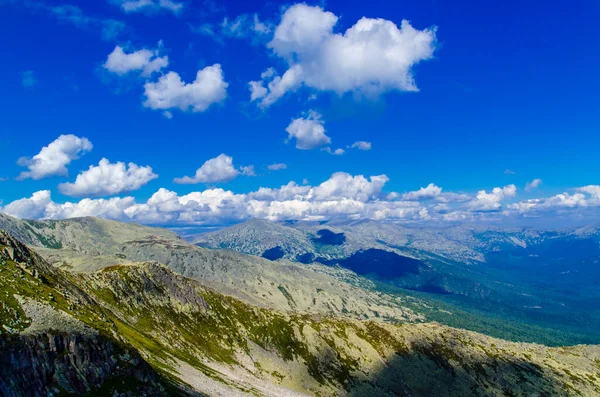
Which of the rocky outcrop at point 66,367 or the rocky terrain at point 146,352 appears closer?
the rocky outcrop at point 66,367

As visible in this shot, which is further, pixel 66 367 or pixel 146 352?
pixel 146 352

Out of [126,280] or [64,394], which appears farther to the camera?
[126,280]

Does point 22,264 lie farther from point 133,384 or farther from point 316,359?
point 316,359

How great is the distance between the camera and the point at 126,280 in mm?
184000

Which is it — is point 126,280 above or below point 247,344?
above

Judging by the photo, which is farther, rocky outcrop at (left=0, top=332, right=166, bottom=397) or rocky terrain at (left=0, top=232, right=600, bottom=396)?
rocky terrain at (left=0, top=232, right=600, bottom=396)

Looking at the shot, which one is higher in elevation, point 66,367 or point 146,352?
→ point 66,367

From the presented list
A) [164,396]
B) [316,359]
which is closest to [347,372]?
[316,359]

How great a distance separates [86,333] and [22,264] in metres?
40.8

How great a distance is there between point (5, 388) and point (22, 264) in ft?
170

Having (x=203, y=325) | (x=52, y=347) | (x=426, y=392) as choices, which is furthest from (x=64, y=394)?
(x=426, y=392)

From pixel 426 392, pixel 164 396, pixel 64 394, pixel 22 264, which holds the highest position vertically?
pixel 22 264

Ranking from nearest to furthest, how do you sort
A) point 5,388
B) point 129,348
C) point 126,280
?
point 5,388 < point 129,348 < point 126,280

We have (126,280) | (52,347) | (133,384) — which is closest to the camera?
(52,347)
